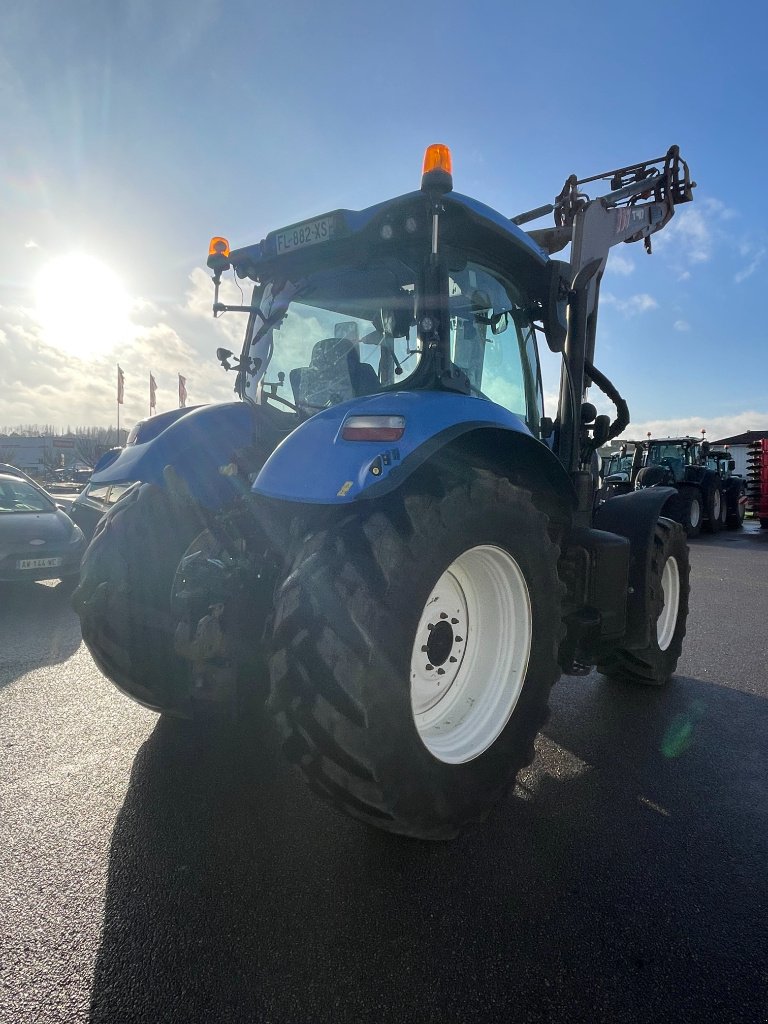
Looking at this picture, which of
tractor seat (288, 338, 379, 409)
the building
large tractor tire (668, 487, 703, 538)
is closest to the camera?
tractor seat (288, 338, 379, 409)

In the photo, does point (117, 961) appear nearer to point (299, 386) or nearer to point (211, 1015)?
point (211, 1015)

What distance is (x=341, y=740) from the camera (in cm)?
164

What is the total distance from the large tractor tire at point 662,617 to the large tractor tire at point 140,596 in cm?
243

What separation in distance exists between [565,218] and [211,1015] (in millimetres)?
7191

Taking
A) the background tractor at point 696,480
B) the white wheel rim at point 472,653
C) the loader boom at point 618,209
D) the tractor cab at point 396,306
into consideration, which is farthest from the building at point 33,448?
the white wheel rim at point 472,653

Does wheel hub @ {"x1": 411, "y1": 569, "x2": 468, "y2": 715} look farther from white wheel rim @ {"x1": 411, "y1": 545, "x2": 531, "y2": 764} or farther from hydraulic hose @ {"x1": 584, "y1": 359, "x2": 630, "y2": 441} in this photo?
hydraulic hose @ {"x1": 584, "y1": 359, "x2": 630, "y2": 441}

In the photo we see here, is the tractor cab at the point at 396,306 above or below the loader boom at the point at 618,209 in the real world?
below

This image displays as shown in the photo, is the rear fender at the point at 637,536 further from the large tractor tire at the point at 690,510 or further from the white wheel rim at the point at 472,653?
the large tractor tire at the point at 690,510

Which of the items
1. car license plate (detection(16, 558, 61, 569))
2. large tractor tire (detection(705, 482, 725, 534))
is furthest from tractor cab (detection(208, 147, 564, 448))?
large tractor tire (detection(705, 482, 725, 534))

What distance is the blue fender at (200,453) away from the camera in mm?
2543

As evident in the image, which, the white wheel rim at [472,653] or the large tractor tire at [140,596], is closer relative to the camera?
the white wheel rim at [472,653]

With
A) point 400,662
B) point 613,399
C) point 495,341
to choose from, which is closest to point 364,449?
point 400,662

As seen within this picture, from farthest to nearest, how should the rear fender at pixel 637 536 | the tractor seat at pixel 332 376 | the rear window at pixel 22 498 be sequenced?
the rear window at pixel 22 498, the rear fender at pixel 637 536, the tractor seat at pixel 332 376

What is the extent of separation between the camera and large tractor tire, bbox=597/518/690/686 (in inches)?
136
